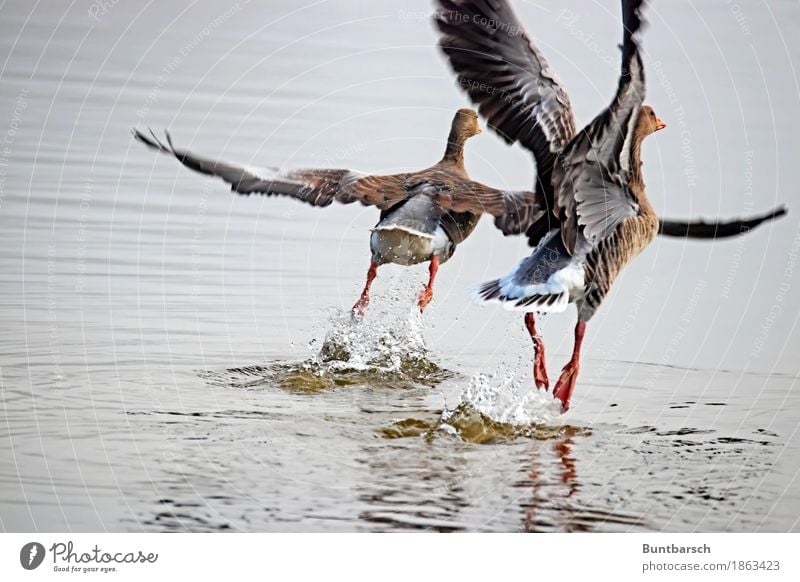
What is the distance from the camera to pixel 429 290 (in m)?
9.45

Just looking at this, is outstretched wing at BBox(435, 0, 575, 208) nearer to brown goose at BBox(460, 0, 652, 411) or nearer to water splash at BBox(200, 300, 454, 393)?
brown goose at BBox(460, 0, 652, 411)

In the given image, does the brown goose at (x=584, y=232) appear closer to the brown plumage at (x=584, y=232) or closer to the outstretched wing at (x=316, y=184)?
the brown plumage at (x=584, y=232)

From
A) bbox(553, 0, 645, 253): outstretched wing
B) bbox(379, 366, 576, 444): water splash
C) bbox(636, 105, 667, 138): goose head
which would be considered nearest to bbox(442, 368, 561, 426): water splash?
bbox(379, 366, 576, 444): water splash

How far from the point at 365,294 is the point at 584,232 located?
2.20 m

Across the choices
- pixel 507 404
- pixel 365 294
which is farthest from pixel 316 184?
pixel 507 404

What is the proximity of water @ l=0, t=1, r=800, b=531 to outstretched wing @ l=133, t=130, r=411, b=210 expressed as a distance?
86 centimetres

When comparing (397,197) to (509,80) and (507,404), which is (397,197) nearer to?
(509,80)

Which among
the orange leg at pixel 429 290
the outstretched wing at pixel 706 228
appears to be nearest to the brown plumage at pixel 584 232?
the outstretched wing at pixel 706 228

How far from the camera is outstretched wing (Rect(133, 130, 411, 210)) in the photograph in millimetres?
8758

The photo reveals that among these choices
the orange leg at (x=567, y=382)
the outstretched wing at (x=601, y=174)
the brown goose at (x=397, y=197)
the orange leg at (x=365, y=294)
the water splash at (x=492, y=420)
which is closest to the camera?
the water splash at (x=492, y=420)

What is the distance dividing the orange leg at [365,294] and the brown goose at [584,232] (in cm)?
158

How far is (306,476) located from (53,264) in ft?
15.1

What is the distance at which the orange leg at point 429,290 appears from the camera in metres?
9.35

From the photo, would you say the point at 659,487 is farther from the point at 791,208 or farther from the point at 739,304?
the point at 791,208
